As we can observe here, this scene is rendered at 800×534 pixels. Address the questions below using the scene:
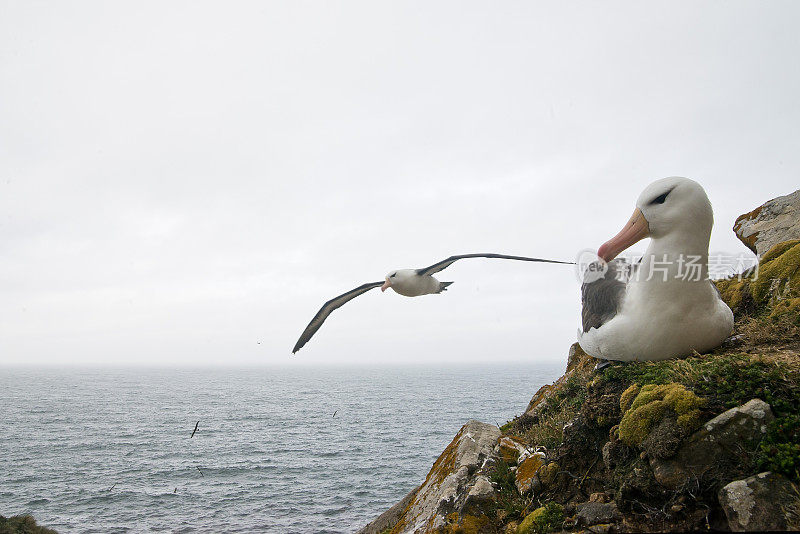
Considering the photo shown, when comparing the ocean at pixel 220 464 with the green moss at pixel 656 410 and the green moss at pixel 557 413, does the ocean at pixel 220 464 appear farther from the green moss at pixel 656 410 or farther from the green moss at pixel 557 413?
the green moss at pixel 656 410

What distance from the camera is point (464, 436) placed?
9273 mm

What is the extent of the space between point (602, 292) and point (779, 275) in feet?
9.81

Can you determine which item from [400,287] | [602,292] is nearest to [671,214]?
[602,292]

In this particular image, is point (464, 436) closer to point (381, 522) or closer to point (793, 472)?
point (381, 522)

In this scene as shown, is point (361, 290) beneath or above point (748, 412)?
above

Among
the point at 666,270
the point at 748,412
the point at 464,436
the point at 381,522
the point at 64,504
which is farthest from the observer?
the point at 64,504

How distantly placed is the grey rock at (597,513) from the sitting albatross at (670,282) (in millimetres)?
2215

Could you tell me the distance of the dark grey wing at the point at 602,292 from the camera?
7.00 m

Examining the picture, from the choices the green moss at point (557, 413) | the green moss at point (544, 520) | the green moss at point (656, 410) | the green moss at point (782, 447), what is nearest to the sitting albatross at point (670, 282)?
the green moss at point (656, 410)

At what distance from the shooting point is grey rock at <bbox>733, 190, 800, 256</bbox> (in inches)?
376

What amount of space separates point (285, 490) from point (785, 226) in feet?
105

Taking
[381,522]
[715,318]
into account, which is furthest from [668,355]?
[381,522]

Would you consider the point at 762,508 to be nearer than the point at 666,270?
Yes

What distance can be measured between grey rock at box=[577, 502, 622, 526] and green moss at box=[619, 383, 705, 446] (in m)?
0.72
